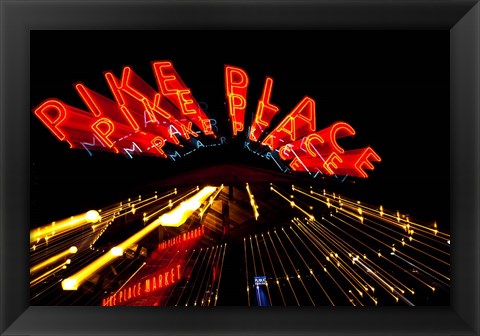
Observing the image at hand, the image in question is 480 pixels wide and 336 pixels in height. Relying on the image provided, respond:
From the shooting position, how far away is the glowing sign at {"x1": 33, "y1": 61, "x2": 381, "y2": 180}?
120 inches

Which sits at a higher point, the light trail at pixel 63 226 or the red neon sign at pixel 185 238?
the light trail at pixel 63 226

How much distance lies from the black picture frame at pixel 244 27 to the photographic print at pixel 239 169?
0.23m

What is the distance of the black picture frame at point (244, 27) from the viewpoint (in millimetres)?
2607

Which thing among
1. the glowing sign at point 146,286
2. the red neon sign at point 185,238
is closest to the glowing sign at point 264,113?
the red neon sign at point 185,238

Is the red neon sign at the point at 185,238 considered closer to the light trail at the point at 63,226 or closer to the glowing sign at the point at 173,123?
the glowing sign at the point at 173,123

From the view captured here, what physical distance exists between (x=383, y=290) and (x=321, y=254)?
57 cm

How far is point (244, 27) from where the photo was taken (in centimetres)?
275

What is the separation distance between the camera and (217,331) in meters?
2.75

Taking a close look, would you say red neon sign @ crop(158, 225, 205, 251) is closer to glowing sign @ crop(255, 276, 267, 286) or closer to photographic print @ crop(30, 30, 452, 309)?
photographic print @ crop(30, 30, 452, 309)

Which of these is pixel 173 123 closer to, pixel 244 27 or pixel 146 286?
pixel 244 27

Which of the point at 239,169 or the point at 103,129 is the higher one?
the point at 103,129

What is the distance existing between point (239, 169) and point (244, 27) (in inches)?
43.7

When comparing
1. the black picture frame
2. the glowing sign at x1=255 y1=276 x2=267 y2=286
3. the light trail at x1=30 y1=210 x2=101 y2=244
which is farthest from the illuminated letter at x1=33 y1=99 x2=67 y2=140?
the glowing sign at x1=255 y1=276 x2=267 y2=286

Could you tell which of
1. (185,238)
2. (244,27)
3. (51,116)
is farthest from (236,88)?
(51,116)
